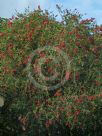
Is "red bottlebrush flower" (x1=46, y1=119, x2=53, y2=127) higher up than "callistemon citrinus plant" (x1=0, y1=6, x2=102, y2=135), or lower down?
lower down

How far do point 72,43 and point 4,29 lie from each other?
2.57 m

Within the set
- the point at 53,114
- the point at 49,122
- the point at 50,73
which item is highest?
the point at 50,73

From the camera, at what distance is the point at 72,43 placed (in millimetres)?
12977

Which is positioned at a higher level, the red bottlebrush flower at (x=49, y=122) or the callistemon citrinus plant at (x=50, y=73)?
the callistemon citrinus plant at (x=50, y=73)

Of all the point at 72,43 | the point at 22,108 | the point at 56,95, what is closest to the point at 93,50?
the point at 72,43

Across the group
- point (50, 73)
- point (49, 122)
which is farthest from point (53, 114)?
point (50, 73)

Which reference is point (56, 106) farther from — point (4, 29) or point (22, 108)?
point (4, 29)

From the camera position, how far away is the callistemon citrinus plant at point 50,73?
41.2 feet

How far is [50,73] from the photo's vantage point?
42.3ft

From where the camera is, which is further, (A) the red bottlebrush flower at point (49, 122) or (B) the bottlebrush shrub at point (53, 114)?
(A) the red bottlebrush flower at point (49, 122)

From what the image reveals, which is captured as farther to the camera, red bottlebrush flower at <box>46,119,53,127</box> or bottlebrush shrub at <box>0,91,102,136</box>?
red bottlebrush flower at <box>46,119,53,127</box>

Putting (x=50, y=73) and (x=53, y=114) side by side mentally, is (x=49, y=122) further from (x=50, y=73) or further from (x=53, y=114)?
(x=50, y=73)

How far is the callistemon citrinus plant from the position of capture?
41.2 feet

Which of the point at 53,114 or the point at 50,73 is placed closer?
the point at 53,114
